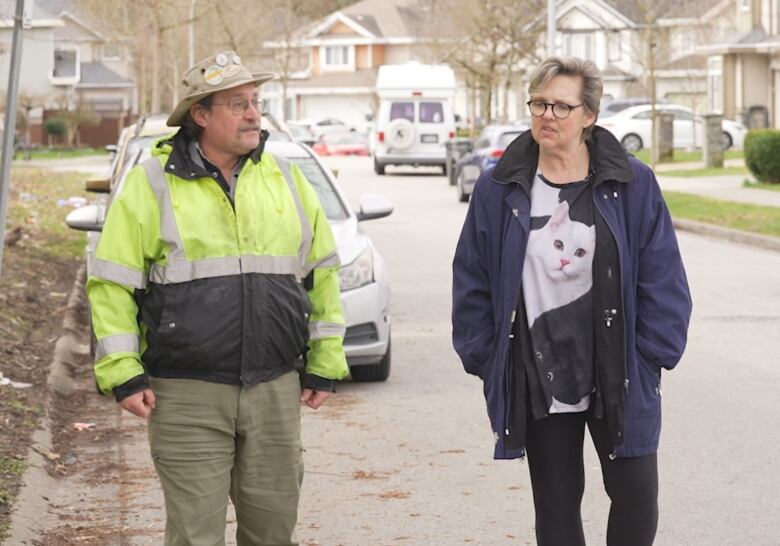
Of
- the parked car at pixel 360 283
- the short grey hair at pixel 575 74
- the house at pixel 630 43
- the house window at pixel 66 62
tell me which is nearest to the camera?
the short grey hair at pixel 575 74

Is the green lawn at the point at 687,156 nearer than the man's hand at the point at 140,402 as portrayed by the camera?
No

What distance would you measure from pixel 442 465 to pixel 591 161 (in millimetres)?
3729

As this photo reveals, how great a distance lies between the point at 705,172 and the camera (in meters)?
37.3

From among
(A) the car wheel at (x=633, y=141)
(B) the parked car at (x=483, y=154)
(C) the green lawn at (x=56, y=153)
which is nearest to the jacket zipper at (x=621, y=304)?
(B) the parked car at (x=483, y=154)

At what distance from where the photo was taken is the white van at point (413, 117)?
43.1 m

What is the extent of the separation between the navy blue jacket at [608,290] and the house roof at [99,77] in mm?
84035

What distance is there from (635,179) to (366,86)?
97322 mm

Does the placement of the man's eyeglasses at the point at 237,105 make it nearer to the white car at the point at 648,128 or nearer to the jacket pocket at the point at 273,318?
the jacket pocket at the point at 273,318

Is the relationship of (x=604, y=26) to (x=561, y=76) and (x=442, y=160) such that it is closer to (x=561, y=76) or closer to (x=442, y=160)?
(x=442, y=160)

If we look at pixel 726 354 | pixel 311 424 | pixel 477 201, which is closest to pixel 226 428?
pixel 477 201

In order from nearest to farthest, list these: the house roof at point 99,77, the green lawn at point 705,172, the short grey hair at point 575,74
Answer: the short grey hair at point 575,74
the green lawn at point 705,172
the house roof at point 99,77

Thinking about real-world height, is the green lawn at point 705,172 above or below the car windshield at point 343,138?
below

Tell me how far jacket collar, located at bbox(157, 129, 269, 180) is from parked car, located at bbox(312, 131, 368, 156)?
63057 mm

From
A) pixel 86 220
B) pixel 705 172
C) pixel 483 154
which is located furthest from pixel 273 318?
pixel 705 172
